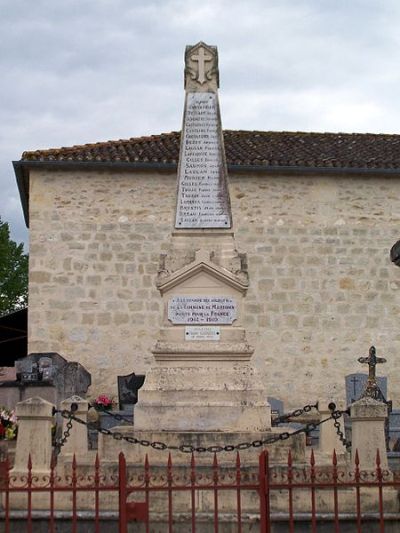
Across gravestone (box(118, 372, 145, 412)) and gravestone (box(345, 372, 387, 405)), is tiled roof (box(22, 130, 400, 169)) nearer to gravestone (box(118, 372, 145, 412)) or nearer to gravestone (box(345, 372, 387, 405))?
gravestone (box(118, 372, 145, 412))

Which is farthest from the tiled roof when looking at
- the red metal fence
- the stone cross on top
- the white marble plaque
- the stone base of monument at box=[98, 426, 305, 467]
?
the red metal fence

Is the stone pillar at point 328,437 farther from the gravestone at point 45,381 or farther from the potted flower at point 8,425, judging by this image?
the gravestone at point 45,381

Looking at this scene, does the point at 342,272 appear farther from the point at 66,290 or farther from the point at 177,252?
the point at 177,252

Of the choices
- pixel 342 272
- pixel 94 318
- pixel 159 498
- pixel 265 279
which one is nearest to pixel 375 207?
pixel 342 272

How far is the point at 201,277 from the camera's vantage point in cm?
971

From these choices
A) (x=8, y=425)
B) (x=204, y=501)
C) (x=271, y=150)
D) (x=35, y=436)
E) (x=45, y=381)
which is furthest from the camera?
(x=271, y=150)

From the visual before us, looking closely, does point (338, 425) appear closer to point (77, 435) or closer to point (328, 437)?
point (328, 437)

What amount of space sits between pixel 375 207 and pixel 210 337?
11.0m

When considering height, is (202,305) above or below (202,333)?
above

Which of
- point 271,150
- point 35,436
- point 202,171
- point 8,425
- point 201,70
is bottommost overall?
point 35,436

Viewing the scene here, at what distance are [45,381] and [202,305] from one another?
19.2 feet

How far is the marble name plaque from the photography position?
9.64m

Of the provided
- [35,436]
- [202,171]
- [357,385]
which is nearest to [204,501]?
[35,436]

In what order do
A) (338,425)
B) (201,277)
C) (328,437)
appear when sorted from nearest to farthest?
(338,425) → (201,277) → (328,437)
